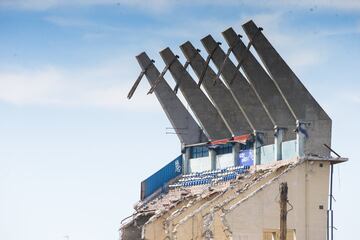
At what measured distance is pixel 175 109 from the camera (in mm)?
69750

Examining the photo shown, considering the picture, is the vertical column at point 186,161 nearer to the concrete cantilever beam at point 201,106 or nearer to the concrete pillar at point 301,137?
the concrete cantilever beam at point 201,106

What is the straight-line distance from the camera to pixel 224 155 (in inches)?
2591

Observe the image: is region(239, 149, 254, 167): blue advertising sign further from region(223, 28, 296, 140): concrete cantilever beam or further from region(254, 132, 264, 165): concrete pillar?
region(223, 28, 296, 140): concrete cantilever beam

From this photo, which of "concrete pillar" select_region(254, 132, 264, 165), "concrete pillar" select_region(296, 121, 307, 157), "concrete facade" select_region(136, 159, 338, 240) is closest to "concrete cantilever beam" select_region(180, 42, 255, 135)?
"concrete pillar" select_region(254, 132, 264, 165)

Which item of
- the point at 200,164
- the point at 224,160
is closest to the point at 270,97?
the point at 224,160

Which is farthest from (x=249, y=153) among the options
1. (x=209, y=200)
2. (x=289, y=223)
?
(x=289, y=223)

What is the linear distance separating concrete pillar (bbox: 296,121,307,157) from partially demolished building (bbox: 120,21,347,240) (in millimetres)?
46

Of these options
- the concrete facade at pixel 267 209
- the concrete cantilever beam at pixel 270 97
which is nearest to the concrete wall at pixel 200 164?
the concrete cantilever beam at pixel 270 97

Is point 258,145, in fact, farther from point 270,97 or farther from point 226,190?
point 226,190

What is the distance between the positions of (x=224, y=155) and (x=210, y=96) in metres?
3.31

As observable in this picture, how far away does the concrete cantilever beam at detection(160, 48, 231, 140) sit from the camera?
221 ft

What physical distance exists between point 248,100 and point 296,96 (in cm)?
495

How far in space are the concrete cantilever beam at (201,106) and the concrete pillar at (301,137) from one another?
1173cm

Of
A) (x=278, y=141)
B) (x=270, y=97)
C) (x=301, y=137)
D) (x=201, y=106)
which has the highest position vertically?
(x=201, y=106)
